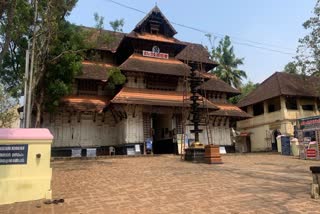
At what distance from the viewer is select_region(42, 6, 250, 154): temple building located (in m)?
20.4

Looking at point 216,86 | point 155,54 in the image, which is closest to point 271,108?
point 216,86

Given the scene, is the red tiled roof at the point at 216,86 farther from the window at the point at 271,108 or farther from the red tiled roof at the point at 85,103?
the red tiled roof at the point at 85,103

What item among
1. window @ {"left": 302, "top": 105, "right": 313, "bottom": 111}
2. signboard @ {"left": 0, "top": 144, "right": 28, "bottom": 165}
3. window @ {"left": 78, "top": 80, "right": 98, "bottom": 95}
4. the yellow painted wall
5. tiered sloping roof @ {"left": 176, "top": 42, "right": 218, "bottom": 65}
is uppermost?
tiered sloping roof @ {"left": 176, "top": 42, "right": 218, "bottom": 65}

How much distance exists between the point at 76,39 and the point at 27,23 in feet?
12.1

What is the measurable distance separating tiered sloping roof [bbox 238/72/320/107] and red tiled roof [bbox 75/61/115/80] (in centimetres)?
1595

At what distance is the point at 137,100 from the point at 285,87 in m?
16.6

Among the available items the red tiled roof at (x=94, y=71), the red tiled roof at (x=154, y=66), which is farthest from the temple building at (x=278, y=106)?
the red tiled roof at (x=94, y=71)

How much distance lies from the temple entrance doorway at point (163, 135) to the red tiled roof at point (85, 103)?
185 inches

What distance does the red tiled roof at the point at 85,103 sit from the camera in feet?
67.2

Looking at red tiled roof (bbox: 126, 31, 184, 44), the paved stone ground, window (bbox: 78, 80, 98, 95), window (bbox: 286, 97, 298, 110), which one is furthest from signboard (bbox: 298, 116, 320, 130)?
window (bbox: 78, 80, 98, 95)

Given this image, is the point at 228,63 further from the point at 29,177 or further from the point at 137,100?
the point at 29,177

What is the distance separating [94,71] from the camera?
22984 millimetres

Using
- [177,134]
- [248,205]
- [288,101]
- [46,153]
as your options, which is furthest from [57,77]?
[288,101]

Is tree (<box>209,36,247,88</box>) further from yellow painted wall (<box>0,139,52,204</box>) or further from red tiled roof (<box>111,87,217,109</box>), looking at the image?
yellow painted wall (<box>0,139,52,204</box>)
